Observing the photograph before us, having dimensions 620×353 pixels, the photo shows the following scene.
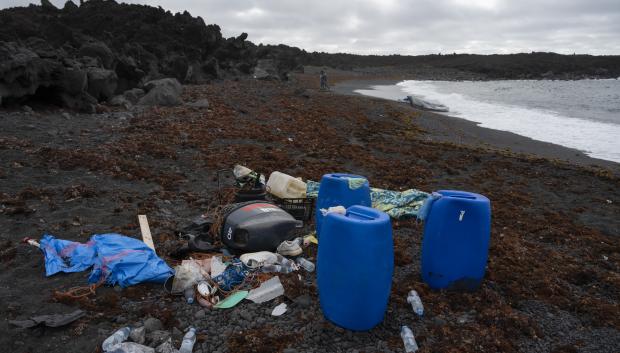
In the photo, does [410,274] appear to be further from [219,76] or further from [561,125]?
[219,76]

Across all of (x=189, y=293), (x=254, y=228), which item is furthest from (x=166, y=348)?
(x=254, y=228)

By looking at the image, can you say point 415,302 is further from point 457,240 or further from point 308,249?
point 308,249

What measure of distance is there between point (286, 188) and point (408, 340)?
3.52 meters

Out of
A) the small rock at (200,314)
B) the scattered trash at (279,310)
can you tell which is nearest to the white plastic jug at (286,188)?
the scattered trash at (279,310)

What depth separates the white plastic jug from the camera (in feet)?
20.7

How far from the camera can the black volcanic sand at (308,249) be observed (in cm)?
328

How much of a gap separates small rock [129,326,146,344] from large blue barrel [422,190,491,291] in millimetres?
2571

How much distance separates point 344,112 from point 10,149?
13022mm

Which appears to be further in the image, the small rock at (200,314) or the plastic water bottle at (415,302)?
the plastic water bottle at (415,302)

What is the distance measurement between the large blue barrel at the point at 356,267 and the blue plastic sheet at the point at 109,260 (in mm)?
1607

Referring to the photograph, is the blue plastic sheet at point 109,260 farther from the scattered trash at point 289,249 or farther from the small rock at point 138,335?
the scattered trash at point 289,249

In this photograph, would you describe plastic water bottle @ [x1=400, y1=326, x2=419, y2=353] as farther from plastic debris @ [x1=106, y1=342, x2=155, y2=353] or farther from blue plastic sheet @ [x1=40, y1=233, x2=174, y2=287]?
blue plastic sheet @ [x1=40, y1=233, x2=174, y2=287]

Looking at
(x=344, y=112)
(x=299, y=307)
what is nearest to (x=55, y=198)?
(x=299, y=307)

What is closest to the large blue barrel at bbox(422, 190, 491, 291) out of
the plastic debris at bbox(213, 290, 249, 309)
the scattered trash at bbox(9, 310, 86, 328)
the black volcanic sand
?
the black volcanic sand
